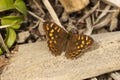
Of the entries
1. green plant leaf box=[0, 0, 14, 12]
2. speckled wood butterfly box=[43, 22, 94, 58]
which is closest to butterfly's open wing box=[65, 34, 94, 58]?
speckled wood butterfly box=[43, 22, 94, 58]

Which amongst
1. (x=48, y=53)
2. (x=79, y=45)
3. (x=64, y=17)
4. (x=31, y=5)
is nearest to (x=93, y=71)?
(x=79, y=45)

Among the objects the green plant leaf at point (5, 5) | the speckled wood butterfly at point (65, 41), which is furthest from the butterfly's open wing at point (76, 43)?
the green plant leaf at point (5, 5)

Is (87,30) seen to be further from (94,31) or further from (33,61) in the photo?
(33,61)

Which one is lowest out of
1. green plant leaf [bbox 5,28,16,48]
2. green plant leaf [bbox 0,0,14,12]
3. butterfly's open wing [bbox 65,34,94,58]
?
green plant leaf [bbox 5,28,16,48]

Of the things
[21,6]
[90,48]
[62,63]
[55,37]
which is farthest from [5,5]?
[90,48]

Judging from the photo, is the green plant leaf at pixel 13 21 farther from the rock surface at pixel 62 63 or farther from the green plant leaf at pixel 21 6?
the rock surface at pixel 62 63

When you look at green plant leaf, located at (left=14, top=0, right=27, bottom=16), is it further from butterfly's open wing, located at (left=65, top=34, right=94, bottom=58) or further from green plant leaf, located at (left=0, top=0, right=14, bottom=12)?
butterfly's open wing, located at (left=65, top=34, right=94, bottom=58)
